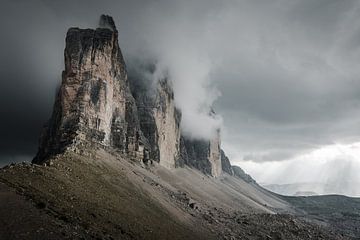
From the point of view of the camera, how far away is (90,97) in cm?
12888

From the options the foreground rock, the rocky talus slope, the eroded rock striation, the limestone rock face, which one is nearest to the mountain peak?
the rocky talus slope

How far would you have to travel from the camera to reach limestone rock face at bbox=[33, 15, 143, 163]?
403 ft

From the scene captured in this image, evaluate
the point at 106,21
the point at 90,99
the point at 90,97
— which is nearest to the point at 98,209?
the point at 90,99

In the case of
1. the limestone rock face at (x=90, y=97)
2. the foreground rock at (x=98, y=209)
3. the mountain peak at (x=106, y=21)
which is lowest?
the foreground rock at (x=98, y=209)

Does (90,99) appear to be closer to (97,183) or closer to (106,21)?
(97,183)

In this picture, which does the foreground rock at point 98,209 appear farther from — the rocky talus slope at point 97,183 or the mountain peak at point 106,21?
the mountain peak at point 106,21

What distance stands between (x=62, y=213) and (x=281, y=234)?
8630cm

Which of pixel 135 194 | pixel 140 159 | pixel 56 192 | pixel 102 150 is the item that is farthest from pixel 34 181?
pixel 140 159

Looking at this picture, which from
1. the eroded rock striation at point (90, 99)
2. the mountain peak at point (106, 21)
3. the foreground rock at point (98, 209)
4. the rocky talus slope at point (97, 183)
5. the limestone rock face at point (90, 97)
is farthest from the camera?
the mountain peak at point (106, 21)

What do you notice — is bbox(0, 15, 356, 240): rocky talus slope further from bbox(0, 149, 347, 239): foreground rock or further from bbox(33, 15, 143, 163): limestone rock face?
bbox(33, 15, 143, 163): limestone rock face

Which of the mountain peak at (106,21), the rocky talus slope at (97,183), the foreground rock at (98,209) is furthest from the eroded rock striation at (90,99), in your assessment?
the mountain peak at (106,21)

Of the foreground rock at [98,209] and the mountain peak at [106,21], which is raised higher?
the mountain peak at [106,21]

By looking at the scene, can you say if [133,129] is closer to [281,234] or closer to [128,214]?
[281,234]

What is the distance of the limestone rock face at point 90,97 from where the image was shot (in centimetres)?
12275
